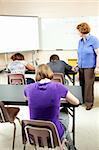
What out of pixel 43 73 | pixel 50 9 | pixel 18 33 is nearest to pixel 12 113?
pixel 43 73

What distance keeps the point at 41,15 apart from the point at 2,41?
1.37 metres

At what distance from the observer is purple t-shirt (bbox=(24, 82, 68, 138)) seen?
7.95 feet

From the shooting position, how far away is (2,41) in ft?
23.6

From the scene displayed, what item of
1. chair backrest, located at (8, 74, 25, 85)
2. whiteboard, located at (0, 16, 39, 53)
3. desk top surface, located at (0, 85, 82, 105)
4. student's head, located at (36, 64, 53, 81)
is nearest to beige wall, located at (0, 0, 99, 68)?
whiteboard, located at (0, 16, 39, 53)

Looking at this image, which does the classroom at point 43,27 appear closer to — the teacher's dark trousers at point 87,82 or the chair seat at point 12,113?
the teacher's dark trousers at point 87,82

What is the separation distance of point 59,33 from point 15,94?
4.88m

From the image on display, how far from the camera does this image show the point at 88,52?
4.83 metres

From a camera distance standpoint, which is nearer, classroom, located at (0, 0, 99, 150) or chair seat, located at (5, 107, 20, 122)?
chair seat, located at (5, 107, 20, 122)

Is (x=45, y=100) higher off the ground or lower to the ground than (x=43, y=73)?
lower

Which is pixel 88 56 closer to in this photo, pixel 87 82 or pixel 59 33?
pixel 87 82

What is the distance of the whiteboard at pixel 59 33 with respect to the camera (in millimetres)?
7680

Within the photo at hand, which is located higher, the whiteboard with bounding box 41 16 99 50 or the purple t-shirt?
the whiteboard with bounding box 41 16 99 50

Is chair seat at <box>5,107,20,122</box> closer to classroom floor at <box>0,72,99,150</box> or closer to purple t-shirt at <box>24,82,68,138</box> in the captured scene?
classroom floor at <box>0,72,99,150</box>

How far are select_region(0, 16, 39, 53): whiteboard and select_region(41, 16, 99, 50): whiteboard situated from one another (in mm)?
268
